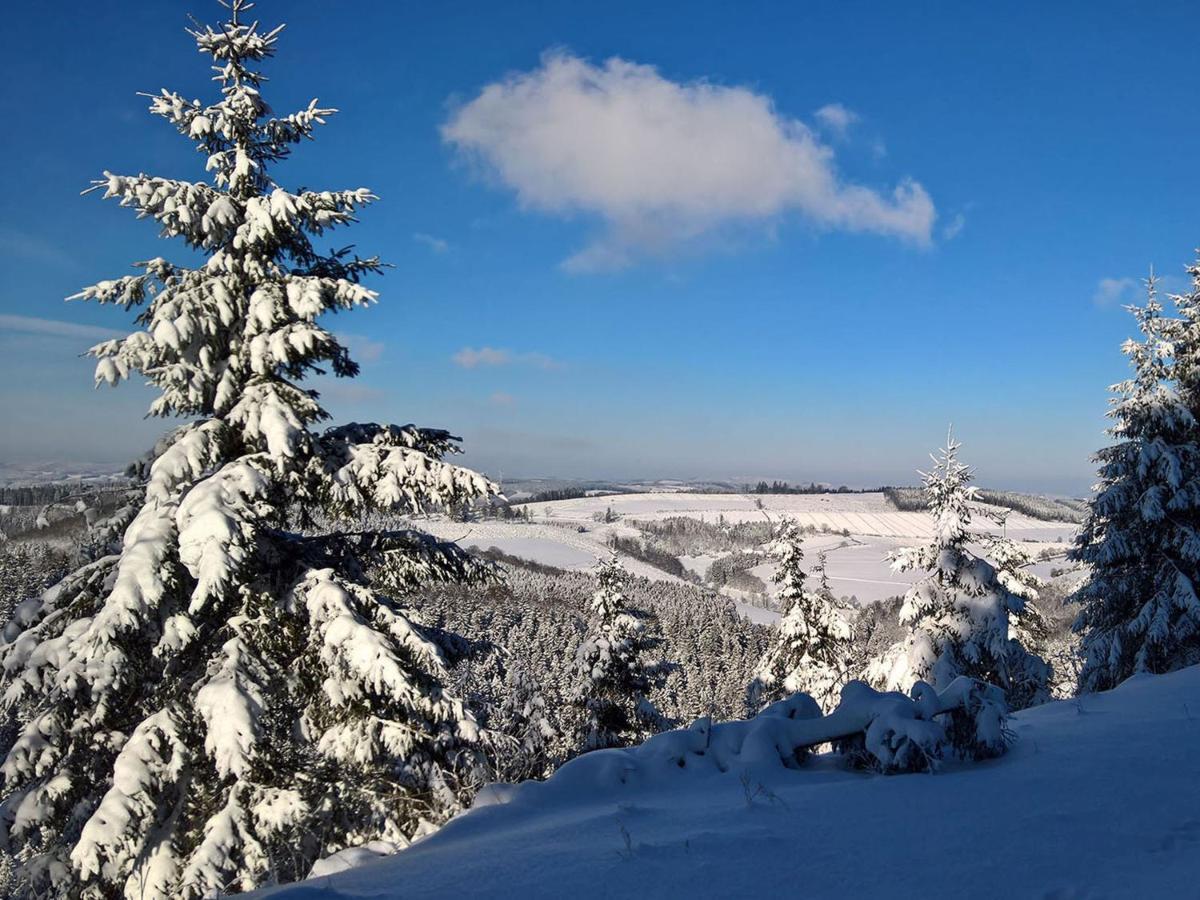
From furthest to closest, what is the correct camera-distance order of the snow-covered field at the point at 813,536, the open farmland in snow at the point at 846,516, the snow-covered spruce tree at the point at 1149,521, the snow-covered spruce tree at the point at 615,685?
the open farmland in snow at the point at 846,516
the snow-covered field at the point at 813,536
the snow-covered spruce tree at the point at 615,685
the snow-covered spruce tree at the point at 1149,521

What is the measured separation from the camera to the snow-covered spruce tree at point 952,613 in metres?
15.7

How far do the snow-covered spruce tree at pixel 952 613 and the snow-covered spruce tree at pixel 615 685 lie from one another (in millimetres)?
5812

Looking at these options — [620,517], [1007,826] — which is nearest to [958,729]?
[1007,826]

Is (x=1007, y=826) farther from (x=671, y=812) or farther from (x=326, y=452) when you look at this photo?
(x=326, y=452)

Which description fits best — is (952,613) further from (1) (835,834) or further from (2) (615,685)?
(1) (835,834)

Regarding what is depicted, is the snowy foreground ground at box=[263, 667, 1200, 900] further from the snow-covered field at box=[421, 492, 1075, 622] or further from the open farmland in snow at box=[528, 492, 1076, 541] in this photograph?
the open farmland in snow at box=[528, 492, 1076, 541]

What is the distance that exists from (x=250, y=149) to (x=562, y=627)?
74.4 meters

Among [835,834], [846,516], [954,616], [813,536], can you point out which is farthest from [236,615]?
[846,516]

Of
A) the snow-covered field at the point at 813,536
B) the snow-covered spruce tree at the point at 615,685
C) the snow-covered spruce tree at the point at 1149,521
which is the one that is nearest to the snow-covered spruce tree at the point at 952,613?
the snow-covered spruce tree at the point at 1149,521

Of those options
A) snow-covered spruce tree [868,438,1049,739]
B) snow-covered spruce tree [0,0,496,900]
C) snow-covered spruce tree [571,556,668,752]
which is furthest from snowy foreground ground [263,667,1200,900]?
snow-covered spruce tree [571,556,668,752]

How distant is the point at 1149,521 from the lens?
47.6ft

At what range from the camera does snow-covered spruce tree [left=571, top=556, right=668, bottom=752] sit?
17.7 metres

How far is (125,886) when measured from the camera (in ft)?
19.7

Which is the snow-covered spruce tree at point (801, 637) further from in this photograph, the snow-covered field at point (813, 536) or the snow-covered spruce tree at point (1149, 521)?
the snow-covered field at point (813, 536)
